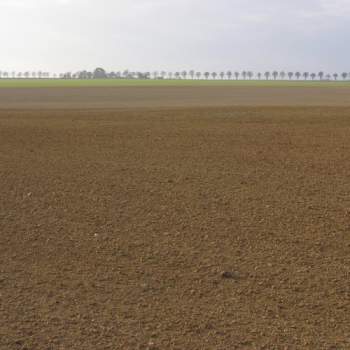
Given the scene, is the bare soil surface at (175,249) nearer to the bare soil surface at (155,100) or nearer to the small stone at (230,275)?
the small stone at (230,275)

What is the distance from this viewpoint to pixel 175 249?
24.5 feet

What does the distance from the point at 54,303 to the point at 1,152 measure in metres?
10.1

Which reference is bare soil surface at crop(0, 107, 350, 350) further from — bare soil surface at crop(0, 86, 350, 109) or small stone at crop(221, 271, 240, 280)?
bare soil surface at crop(0, 86, 350, 109)

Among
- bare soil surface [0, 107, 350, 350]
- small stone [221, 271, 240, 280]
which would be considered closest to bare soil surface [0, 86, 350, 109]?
bare soil surface [0, 107, 350, 350]

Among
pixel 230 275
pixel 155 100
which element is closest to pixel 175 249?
pixel 230 275

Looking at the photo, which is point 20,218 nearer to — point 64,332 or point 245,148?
point 64,332

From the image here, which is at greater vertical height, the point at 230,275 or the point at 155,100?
the point at 155,100

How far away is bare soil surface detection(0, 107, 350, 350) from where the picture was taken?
529 cm

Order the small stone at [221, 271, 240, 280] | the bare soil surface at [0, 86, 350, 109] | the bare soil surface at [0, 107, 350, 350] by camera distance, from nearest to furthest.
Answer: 1. the bare soil surface at [0, 107, 350, 350]
2. the small stone at [221, 271, 240, 280]
3. the bare soil surface at [0, 86, 350, 109]

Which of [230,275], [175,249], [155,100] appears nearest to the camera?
[230,275]

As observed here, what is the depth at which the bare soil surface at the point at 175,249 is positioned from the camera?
208 inches

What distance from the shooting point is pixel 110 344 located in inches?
196

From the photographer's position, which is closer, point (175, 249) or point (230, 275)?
point (230, 275)

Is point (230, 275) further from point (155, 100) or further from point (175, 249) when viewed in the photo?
point (155, 100)
